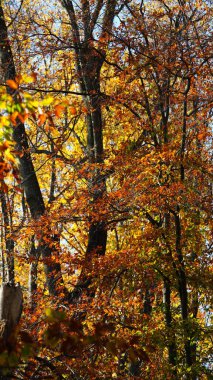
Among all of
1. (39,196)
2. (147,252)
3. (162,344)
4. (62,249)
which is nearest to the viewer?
(162,344)

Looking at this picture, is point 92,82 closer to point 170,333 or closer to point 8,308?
point 170,333

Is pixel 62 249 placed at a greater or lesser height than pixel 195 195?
lesser

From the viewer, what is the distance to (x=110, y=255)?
11008 millimetres

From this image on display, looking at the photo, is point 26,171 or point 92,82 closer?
point 26,171

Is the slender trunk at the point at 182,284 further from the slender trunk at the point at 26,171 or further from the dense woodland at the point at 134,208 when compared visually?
the slender trunk at the point at 26,171

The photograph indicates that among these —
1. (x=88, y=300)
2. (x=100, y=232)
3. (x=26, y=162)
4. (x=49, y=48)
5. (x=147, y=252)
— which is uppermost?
(x=49, y=48)

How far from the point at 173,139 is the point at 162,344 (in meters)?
5.65

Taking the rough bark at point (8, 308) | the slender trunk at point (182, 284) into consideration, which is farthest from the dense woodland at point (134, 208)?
the rough bark at point (8, 308)

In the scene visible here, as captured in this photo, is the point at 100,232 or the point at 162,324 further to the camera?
the point at 100,232

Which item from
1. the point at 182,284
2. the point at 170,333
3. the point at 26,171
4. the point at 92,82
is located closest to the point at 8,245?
the point at 26,171

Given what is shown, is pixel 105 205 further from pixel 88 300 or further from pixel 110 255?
pixel 88 300

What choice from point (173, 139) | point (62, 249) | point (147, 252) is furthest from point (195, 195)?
point (62, 249)

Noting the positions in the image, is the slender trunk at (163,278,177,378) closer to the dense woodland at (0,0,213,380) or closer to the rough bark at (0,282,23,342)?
the dense woodland at (0,0,213,380)

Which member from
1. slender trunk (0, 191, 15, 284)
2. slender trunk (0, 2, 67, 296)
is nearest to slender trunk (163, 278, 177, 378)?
slender trunk (0, 2, 67, 296)
